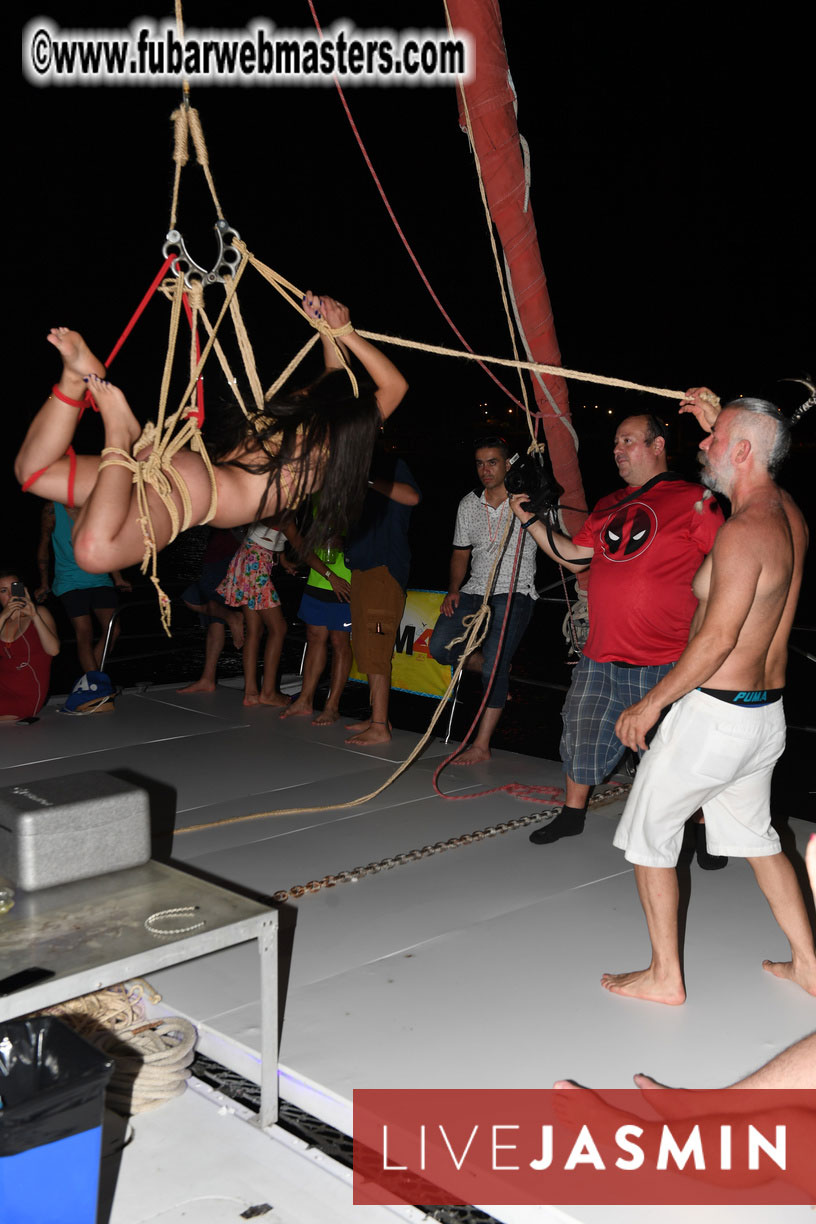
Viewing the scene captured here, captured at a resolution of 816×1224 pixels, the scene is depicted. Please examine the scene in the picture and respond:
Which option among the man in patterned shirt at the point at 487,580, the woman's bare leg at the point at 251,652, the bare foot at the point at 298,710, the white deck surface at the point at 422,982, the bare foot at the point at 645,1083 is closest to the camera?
the white deck surface at the point at 422,982

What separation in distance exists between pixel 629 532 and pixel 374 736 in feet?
7.96

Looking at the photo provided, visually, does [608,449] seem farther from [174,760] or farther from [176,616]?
[174,760]

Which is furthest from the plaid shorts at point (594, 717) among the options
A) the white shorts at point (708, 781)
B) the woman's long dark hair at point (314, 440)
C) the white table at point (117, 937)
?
the white table at point (117, 937)

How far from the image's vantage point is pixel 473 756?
210 inches

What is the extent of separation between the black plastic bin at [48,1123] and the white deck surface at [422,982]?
0.29 m

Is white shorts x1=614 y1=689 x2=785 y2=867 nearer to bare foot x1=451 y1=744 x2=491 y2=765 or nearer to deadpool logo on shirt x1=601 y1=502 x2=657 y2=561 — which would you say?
deadpool logo on shirt x1=601 y1=502 x2=657 y2=561

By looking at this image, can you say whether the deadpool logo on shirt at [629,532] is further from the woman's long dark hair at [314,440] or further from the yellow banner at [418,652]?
the yellow banner at [418,652]

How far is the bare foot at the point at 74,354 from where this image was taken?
2623 mm

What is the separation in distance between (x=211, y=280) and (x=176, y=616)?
8.27 m

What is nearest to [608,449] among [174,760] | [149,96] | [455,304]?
[455,304]

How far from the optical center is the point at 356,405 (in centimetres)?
292

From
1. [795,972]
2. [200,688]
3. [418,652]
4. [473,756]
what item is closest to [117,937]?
[795,972]

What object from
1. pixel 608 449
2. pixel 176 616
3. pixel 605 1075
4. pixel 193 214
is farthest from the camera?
pixel 608 449

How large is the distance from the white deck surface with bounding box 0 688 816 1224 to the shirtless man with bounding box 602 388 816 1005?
230 mm
